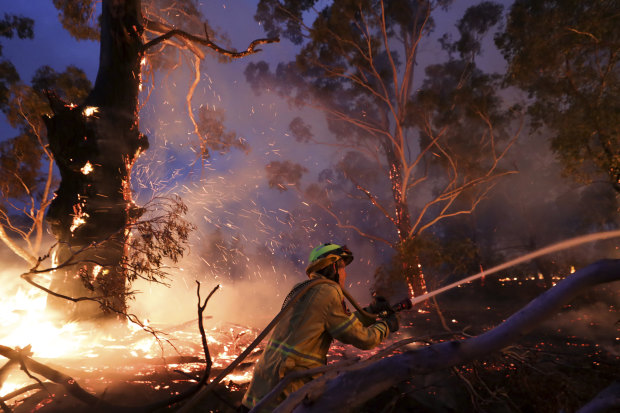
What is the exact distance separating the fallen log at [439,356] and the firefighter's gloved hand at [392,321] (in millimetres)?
1596

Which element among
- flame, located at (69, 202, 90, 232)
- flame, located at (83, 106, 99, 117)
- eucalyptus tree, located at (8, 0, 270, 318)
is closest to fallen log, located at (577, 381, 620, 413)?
eucalyptus tree, located at (8, 0, 270, 318)

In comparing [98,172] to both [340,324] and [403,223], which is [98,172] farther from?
[403,223]

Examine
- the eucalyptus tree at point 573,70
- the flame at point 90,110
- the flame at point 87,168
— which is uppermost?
the eucalyptus tree at point 573,70

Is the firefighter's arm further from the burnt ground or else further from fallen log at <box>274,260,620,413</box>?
fallen log at <box>274,260,620,413</box>

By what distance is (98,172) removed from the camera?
21.8 feet

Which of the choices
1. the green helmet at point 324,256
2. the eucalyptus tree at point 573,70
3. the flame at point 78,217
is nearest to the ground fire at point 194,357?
the green helmet at point 324,256

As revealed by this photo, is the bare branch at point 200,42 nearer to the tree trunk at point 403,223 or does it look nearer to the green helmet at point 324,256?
the green helmet at point 324,256

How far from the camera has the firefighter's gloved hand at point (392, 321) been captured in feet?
9.62

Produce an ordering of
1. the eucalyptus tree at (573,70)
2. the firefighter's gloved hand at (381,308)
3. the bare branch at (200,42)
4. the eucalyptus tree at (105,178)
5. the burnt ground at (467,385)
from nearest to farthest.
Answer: the firefighter's gloved hand at (381,308)
the burnt ground at (467,385)
the eucalyptus tree at (105,178)
the bare branch at (200,42)
the eucalyptus tree at (573,70)

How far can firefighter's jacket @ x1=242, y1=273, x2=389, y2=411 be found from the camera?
2.37 m

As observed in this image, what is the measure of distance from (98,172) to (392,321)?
6.65m

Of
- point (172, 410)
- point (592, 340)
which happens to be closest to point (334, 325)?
point (172, 410)

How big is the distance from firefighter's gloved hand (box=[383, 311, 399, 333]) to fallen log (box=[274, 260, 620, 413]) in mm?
1596

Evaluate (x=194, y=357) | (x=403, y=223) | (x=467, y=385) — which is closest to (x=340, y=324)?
(x=467, y=385)
